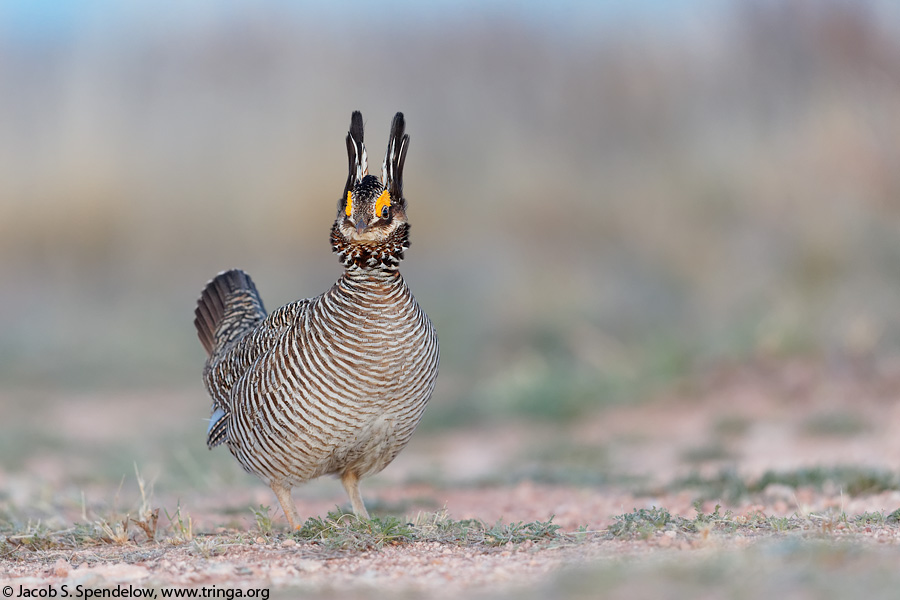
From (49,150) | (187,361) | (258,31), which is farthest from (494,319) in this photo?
(258,31)

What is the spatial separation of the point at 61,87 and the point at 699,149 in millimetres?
→ 12107

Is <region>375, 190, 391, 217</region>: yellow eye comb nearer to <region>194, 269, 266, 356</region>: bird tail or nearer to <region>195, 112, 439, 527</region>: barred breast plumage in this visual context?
<region>195, 112, 439, 527</region>: barred breast plumage

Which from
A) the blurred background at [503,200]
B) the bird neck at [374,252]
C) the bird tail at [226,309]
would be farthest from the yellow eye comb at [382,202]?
the blurred background at [503,200]

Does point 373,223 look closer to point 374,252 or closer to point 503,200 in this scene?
point 374,252

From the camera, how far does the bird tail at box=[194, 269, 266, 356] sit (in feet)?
21.5

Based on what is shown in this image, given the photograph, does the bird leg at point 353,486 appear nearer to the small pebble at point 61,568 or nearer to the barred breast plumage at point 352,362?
the barred breast plumage at point 352,362

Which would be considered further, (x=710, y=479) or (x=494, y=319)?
(x=494, y=319)

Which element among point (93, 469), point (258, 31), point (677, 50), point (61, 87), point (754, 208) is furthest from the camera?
point (258, 31)

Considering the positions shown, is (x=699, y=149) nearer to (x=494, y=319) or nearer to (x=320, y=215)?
(x=494, y=319)

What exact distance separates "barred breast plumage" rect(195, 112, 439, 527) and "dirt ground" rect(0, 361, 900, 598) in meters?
0.43

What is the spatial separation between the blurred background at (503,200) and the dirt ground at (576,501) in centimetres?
43

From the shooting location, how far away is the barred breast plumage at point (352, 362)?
4.88 meters

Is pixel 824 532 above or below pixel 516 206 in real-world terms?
below

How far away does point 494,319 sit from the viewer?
13.4 metres
